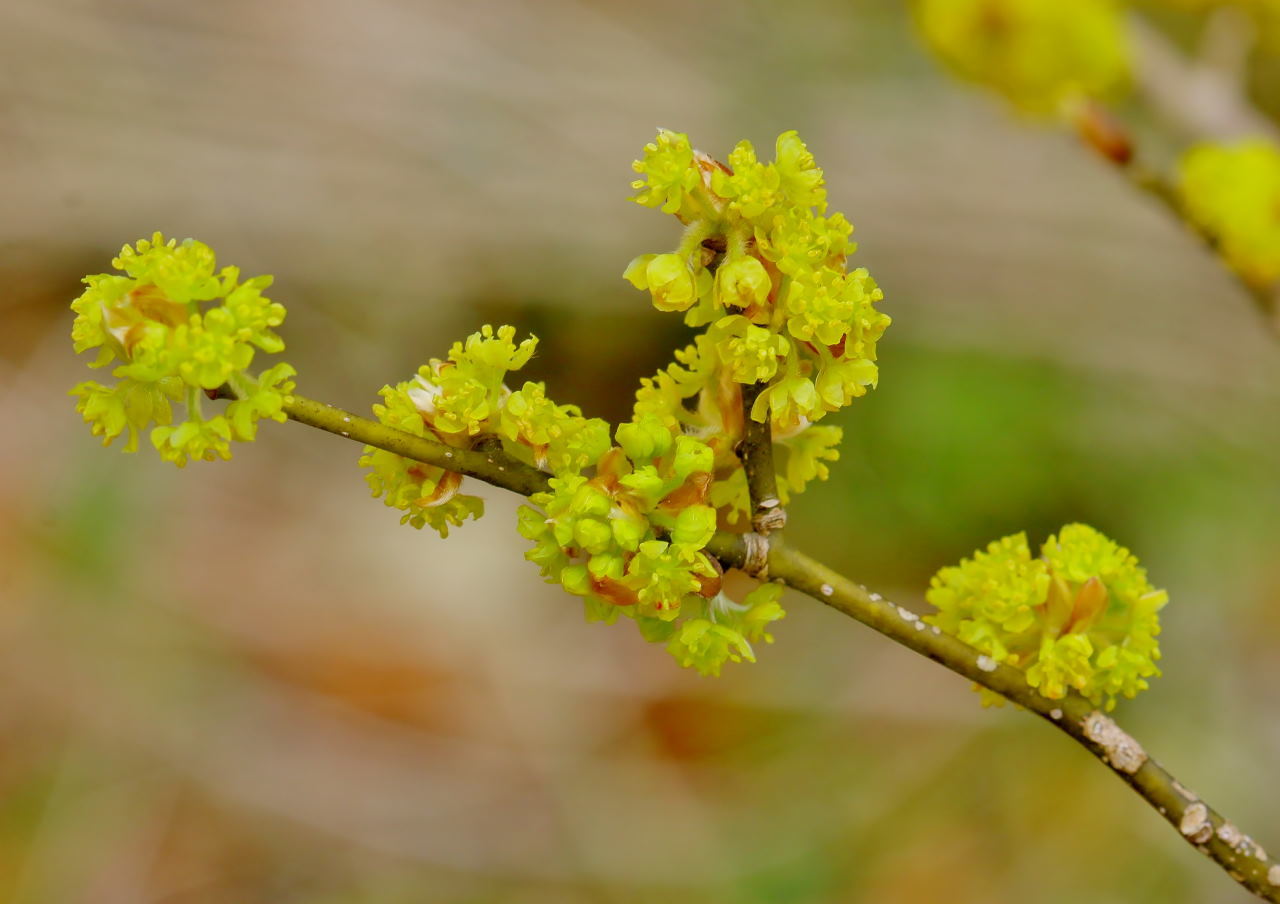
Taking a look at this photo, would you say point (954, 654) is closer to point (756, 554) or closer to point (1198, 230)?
point (756, 554)

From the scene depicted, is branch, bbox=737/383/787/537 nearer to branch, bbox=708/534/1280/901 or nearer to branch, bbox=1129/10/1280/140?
branch, bbox=708/534/1280/901

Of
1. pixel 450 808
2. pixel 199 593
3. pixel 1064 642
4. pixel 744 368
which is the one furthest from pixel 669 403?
pixel 199 593

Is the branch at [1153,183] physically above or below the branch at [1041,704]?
above

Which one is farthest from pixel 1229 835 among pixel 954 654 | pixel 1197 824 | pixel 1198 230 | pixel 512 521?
pixel 512 521

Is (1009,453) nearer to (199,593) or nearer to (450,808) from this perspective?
(450,808)

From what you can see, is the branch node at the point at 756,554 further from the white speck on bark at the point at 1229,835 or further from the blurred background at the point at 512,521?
the blurred background at the point at 512,521

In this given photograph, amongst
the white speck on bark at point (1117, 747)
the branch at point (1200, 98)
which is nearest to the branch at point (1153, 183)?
the branch at point (1200, 98)

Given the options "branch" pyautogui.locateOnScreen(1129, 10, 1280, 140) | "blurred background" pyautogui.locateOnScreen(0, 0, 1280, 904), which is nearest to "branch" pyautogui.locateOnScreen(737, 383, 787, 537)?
"branch" pyautogui.locateOnScreen(1129, 10, 1280, 140)
